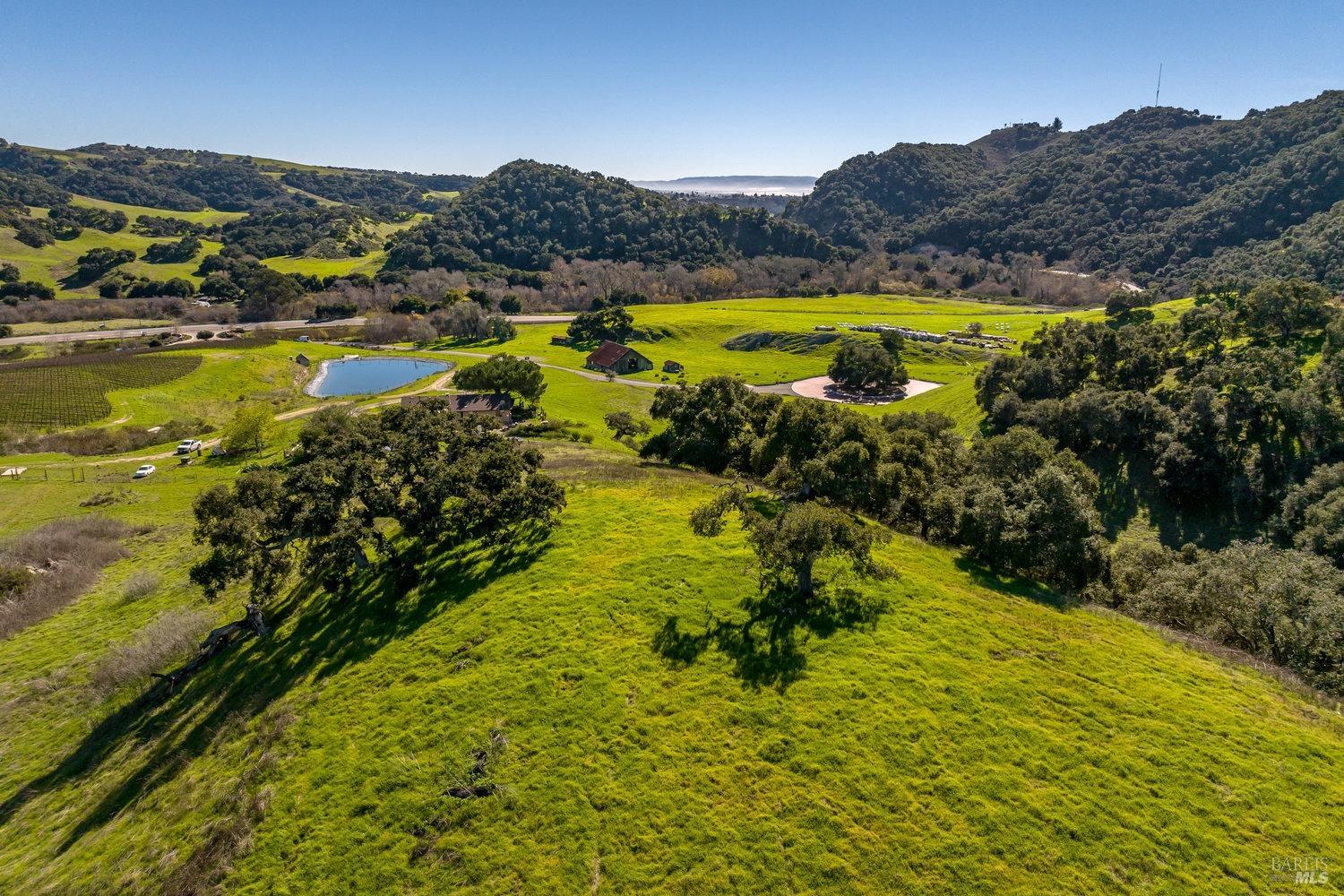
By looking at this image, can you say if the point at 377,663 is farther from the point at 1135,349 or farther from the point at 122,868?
the point at 1135,349

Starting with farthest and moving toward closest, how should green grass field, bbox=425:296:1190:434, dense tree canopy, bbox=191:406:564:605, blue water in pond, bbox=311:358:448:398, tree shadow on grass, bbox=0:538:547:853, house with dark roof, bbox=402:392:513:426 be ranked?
blue water in pond, bbox=311:358:448:398, green grass field, bbox=425:296:1190:434, house with dark roof, bbox=402:392:513:426, dense tree canopy, bbox=191:406:564:605, tree shadow on grass, bbox=0:538:547:853

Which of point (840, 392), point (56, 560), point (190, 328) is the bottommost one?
point (56, 560)

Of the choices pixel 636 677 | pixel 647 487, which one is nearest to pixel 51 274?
pixel 647 487

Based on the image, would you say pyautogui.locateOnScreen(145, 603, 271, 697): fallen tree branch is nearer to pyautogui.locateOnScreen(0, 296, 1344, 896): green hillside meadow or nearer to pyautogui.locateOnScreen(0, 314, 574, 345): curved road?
pyautogui.locateOnScreen(0, 296, 1344, 896): green hillside meadow

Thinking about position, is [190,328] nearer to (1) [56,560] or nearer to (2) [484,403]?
(2) [484,403]

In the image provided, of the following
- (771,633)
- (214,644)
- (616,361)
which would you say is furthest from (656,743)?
(616,361)

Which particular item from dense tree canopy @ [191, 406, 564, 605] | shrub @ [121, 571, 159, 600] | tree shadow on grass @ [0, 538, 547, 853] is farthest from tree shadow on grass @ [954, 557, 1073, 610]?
shrub @ [121, 571, 159, 600]

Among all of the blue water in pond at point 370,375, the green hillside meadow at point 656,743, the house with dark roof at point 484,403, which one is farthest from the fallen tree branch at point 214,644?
the blue water in pond at point 370,375
